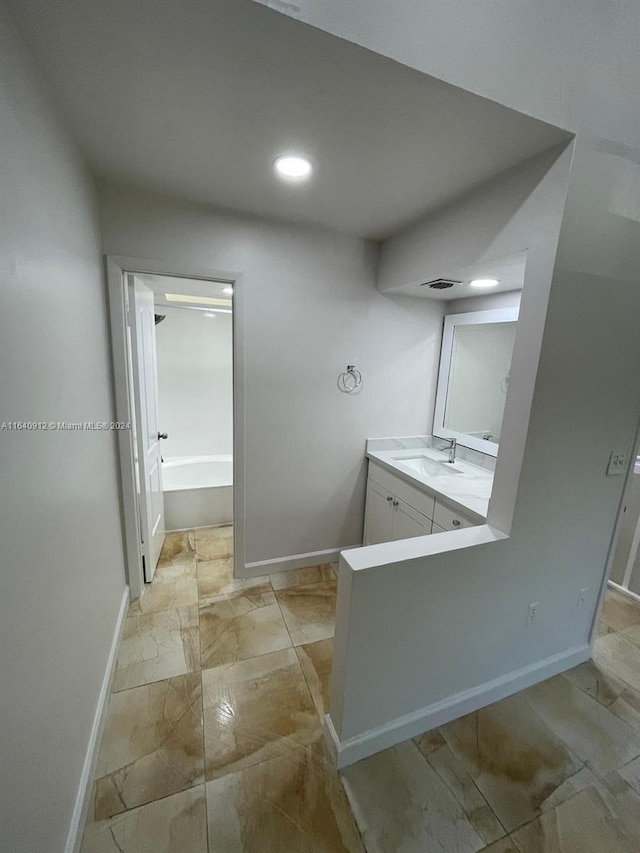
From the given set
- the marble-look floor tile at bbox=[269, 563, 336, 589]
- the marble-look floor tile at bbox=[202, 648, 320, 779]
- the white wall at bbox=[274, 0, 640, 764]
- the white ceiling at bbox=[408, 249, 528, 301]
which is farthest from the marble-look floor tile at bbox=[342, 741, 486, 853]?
the white ceiling at bbox=[408, 249, 528, 301]

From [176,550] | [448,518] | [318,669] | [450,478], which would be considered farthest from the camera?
[176,550]

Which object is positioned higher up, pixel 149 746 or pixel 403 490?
pixel 403 490

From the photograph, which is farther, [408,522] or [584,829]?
[408,522]

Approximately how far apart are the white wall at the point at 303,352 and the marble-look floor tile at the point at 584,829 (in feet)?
5.64

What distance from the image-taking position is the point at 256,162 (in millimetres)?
1472

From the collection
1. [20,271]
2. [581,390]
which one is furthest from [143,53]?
[581,390]

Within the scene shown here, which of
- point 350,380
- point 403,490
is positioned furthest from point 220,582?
point 350,380

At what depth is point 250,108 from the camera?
1.15m

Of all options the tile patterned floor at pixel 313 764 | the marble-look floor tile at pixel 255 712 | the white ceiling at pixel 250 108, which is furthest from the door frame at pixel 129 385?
the marble-look floor tile at pixel 255 712

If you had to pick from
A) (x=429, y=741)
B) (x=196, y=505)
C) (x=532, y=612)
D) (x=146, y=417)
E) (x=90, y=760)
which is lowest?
(x=429, y=741)

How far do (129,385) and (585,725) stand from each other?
2.86 meters

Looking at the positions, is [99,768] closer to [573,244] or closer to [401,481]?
[401,481]

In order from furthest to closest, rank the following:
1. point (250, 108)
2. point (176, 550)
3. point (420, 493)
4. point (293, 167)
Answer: point (176, 550), point (420, 493), point (293, 167), point (250, 108)

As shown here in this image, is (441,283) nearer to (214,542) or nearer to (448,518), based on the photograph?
(448,518)
